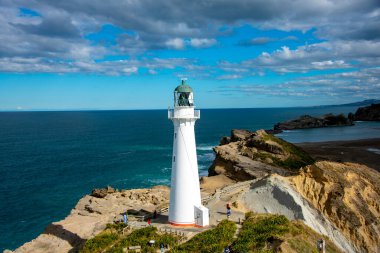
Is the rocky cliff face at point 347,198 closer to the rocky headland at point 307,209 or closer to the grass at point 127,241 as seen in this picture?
the rocky headland at point 307,209

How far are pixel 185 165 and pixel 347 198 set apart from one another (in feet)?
45.1

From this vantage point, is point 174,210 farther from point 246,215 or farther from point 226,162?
point 226,162

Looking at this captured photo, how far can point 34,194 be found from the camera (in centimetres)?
5047

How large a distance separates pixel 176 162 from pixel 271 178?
9186 mm

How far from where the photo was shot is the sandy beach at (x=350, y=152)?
6812 centimetres

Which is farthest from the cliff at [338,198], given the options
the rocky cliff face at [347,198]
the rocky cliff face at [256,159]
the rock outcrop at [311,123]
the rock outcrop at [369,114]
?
the rock outcrop at [369,114]

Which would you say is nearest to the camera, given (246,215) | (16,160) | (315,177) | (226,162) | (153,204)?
(246,215)

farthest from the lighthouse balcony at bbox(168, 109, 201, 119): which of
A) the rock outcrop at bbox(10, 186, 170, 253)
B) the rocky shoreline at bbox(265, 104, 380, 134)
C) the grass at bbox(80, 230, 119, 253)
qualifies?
the rocky shoreline at bbox(265, 104, 380, 134)

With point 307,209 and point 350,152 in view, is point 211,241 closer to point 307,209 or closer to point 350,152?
point 307,209

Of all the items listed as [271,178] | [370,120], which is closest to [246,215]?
[271,178]

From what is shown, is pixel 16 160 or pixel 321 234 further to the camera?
pixel 16 160

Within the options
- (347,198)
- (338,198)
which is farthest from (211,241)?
(347,198)

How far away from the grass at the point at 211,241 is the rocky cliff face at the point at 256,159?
25.2 m

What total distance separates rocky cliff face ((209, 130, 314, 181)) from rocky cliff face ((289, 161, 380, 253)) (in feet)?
52.8
